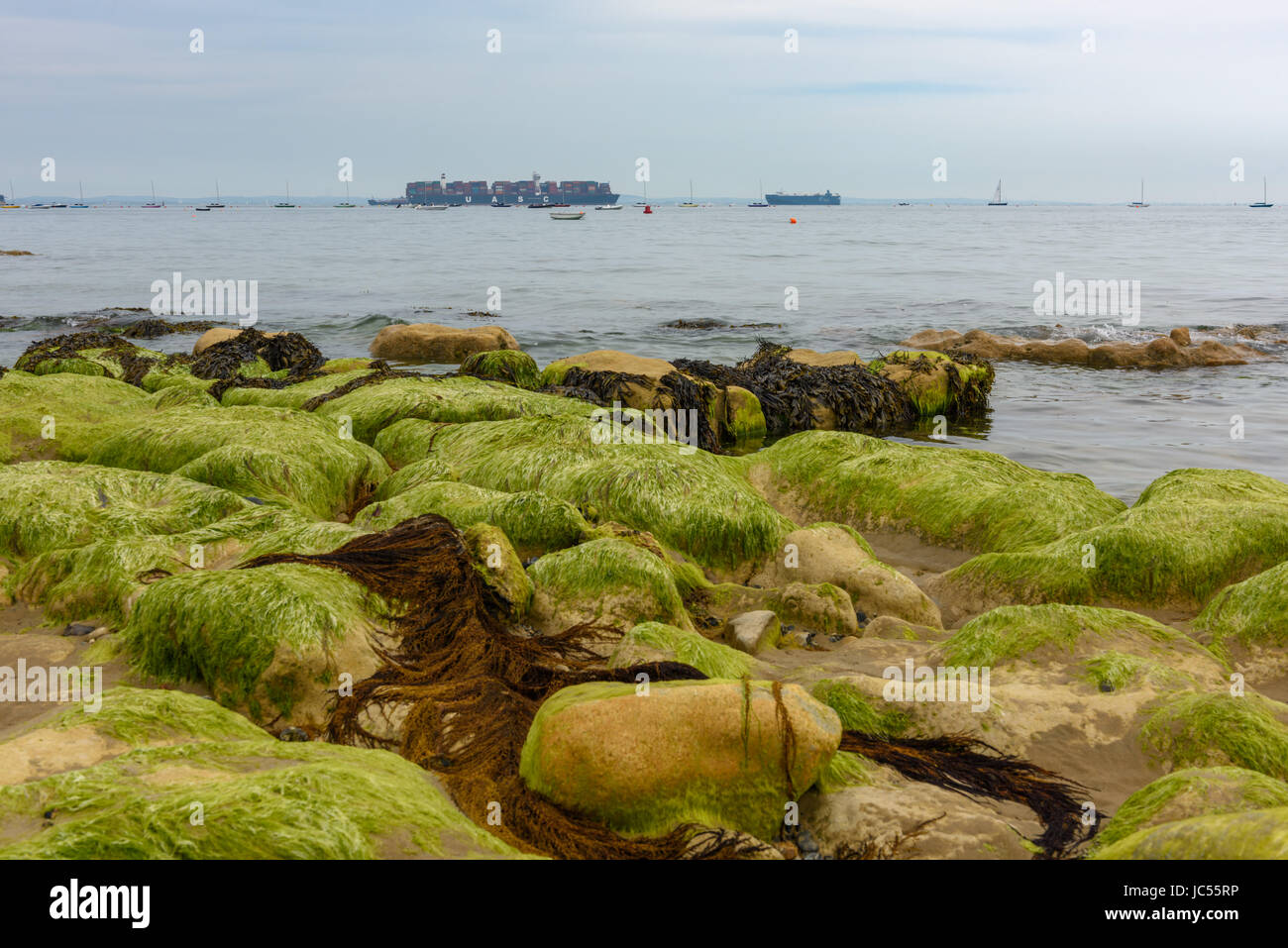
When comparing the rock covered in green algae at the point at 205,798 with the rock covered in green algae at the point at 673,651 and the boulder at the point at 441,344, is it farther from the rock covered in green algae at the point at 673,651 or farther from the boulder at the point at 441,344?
the boulder at the point at 441,344

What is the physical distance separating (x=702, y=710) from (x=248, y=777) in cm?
172

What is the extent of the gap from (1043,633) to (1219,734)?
1198 mm

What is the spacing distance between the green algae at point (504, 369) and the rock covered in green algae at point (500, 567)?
32.6 feet

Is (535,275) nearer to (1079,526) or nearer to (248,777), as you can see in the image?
(1079,526)

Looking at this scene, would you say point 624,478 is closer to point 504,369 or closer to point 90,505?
point 90,505

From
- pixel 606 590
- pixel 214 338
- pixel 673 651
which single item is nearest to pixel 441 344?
pixel 214 338

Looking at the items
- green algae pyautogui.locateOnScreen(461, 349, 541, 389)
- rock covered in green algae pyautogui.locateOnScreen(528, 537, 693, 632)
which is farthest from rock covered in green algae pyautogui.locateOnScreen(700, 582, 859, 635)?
green algae pyautogui.locateOnScreen(461, 349, 541, 389)

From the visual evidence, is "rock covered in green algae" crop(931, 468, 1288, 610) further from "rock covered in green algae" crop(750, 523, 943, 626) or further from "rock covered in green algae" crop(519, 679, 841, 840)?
"rock covered in green algae" crop(519, 679, 841, 840)

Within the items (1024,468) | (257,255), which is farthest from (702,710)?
(257,255)

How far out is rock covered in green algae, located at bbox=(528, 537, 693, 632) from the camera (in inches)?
231

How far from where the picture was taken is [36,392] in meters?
10.8

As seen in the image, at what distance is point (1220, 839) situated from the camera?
268 cm

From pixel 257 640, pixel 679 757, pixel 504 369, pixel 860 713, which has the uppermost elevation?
pixel 504 369
